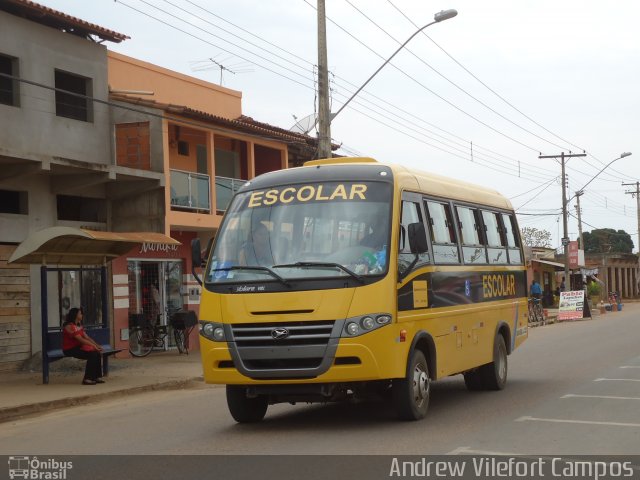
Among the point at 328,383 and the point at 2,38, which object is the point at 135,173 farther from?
the point at 328,383

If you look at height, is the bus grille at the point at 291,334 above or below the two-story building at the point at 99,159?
below

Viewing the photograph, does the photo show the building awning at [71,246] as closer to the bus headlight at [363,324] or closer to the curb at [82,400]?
the curb at [82,400]

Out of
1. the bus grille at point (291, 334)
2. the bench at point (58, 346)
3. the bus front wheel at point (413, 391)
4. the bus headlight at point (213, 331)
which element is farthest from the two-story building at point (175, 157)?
the bus front wheel at point (413, 391)

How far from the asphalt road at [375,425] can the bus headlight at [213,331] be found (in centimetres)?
103

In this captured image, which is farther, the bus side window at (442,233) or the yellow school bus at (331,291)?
the bus side window at (442,233)

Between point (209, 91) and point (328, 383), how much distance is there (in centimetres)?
1969

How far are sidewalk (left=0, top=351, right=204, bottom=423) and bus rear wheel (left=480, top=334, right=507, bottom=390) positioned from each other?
5.76 metres

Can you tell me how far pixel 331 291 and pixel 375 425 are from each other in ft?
5.40

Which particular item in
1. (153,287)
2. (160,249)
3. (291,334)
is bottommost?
(291,334)

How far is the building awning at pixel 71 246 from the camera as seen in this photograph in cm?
1539

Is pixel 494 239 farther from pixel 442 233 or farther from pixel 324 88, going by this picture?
pixel 324 88

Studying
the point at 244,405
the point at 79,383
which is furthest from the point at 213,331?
the point at 79,383

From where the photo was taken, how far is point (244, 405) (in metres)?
10.1

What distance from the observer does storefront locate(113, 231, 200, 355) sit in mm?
22391
